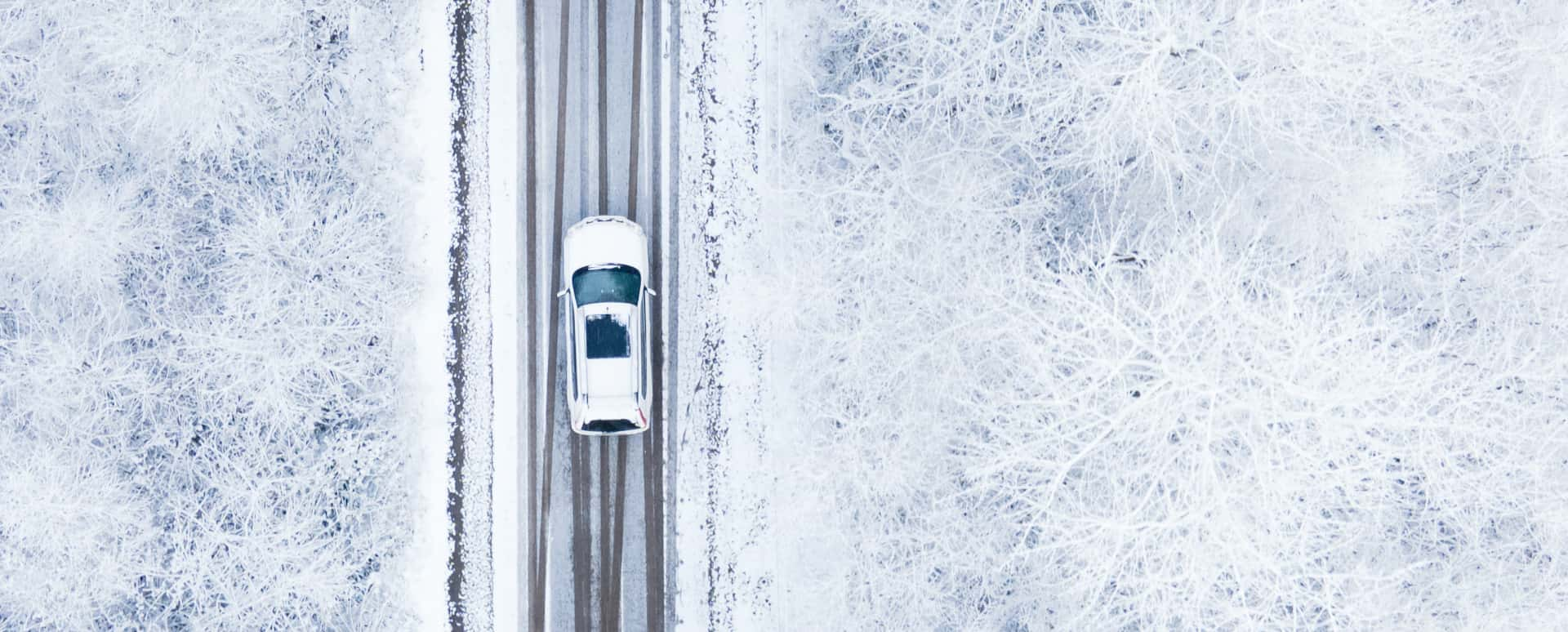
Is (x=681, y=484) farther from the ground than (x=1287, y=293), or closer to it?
closer to it

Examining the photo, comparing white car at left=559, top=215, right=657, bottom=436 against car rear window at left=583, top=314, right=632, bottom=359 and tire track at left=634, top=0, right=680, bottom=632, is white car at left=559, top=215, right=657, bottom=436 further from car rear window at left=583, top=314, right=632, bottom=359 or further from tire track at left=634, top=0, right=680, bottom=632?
tire track at left=634, top=0, right=680, bottom=632

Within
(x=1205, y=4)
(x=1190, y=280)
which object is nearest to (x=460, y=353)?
(x=1190, y=280)

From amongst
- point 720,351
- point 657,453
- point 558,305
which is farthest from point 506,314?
point 720,351

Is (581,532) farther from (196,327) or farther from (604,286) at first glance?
(196,327)

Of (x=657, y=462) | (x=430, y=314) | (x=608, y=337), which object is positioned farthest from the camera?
(x=657, y=462)

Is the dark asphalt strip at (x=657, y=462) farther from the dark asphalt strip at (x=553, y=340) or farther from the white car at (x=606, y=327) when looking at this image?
the dark asphalt strip at (x=553, y=340)

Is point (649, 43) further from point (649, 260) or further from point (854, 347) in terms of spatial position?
point (854, 347)

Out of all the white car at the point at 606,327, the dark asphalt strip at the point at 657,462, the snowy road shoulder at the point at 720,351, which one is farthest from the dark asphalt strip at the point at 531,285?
the snowy road shoulder at the point at 720,351
